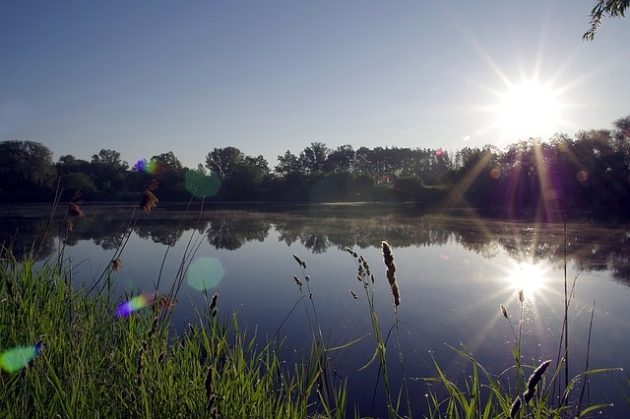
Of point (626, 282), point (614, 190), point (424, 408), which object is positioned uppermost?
point (614, 190)

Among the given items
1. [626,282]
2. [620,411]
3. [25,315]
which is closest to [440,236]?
[626,282]

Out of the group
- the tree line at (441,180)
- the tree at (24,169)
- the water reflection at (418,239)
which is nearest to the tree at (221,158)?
the tree line at (441,180)

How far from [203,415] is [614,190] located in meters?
33.6

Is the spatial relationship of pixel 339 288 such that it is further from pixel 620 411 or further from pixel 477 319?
pixel 620 411

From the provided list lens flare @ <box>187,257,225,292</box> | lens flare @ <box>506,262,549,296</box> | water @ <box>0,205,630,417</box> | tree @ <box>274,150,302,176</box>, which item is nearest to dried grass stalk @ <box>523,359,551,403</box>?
water @ <box>0,205,630,417</box>

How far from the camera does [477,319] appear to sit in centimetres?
535

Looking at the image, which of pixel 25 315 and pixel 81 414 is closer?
pixel 81 414

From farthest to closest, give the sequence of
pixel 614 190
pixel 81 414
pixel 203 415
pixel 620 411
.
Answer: pixel 614 190
pixel 620 411
pixel 203 415
pixel 81 414

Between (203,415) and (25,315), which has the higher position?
(25,315)

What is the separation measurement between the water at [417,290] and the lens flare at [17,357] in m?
0.53

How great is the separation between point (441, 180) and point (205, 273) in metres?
39.9

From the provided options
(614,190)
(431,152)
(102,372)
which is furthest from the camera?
(431,152)

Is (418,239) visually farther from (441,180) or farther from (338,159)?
(338,159)

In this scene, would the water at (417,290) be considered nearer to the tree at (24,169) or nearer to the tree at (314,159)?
the tree at (24,169)
